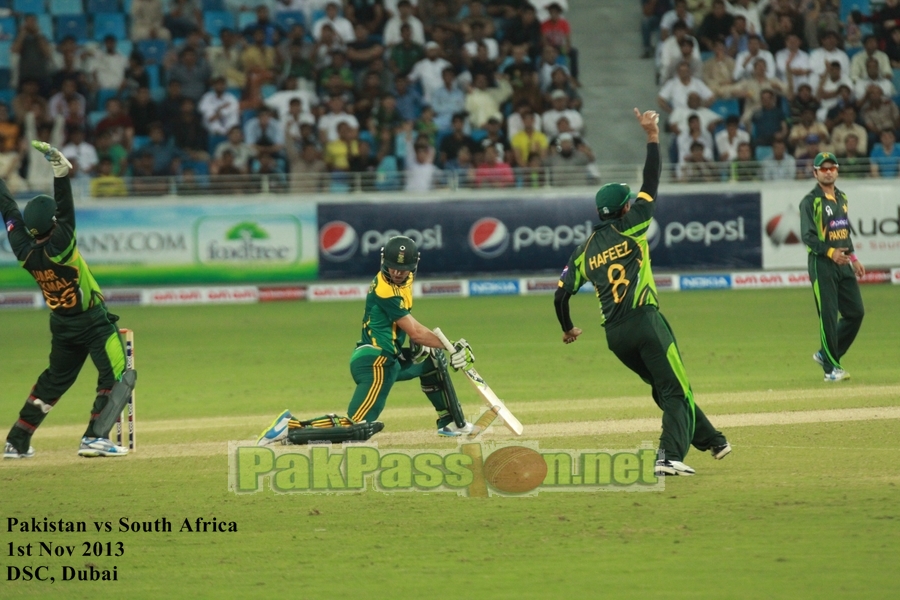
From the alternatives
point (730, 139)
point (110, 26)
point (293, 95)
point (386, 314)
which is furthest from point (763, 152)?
point (386, 314)

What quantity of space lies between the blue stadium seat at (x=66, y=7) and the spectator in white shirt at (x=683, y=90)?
34.1 ft

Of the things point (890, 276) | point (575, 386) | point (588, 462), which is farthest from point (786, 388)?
point (890, 276)

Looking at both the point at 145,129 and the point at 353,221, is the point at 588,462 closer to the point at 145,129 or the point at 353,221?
the point at 353,221

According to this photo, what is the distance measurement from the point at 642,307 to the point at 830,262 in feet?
13.4

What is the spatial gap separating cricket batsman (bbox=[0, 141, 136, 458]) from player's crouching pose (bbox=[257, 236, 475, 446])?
3.85 feet

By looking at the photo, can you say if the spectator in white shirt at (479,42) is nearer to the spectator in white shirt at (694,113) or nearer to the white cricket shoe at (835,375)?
the spectator in white shirt at (694,113)

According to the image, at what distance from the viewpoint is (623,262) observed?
708 centimetres

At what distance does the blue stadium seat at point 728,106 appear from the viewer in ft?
68.6

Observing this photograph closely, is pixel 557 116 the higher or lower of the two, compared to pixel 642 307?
higher

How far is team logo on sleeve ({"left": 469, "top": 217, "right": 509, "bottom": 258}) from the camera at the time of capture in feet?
63.0

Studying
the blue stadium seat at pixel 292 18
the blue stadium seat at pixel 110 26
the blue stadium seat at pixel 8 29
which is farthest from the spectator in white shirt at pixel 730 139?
the blue stadium seat at pixel 8 29

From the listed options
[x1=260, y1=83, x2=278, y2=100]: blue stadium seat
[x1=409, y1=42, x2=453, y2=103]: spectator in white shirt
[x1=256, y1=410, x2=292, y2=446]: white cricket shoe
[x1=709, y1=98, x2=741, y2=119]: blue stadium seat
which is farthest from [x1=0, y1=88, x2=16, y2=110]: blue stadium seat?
[x1=256, y1=410, x2=292, y2=446]: white cricket shoe

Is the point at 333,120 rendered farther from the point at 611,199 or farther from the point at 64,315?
the point at 611,199
